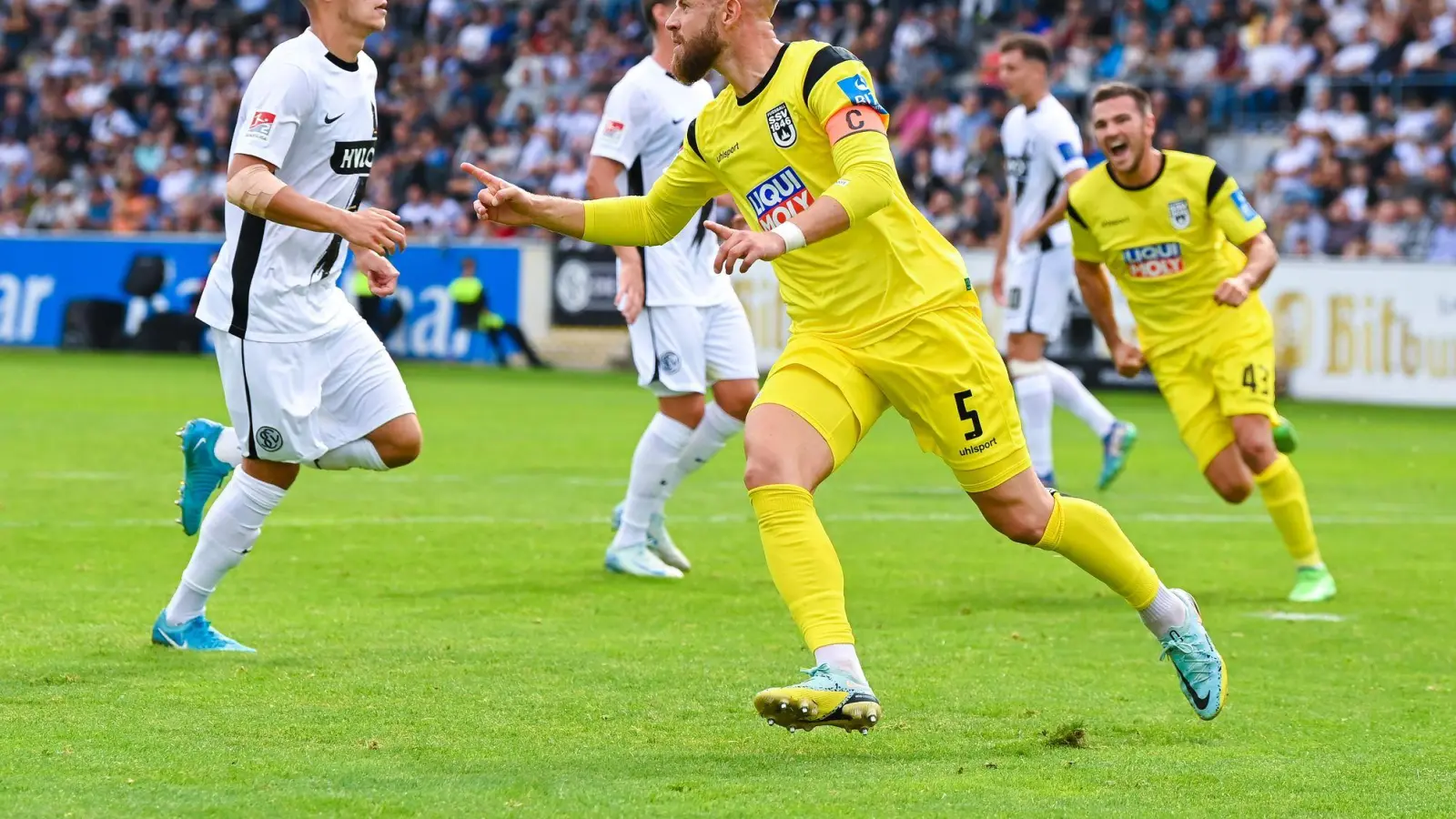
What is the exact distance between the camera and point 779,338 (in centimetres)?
2259

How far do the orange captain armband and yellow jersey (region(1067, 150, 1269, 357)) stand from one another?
3900mm

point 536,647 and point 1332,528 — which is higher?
point 536,647

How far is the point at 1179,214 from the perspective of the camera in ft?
30.5

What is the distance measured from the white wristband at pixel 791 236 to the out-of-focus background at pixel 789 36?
617 inches

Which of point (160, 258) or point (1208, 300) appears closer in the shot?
point (1208, 300)

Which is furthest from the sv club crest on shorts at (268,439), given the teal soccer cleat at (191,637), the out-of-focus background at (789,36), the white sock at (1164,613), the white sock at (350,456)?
the out-of-focus background at (789,36)

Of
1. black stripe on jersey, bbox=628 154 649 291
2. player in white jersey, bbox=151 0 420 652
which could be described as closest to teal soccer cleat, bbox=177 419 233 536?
player in white jersey, bbox=151 0 420 652

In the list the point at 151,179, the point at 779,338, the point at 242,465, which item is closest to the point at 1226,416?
Answer: the point at 242,465

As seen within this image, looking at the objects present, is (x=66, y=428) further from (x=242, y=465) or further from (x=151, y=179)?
(x=151, y=179)

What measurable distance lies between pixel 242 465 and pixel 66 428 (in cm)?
986

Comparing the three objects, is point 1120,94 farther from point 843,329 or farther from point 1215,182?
point 843,329

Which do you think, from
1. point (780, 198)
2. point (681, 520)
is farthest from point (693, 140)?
point (681, 520)

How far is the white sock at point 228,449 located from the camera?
7.30m

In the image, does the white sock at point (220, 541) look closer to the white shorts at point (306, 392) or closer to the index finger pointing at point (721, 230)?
the white shorts at point (306, 392)
